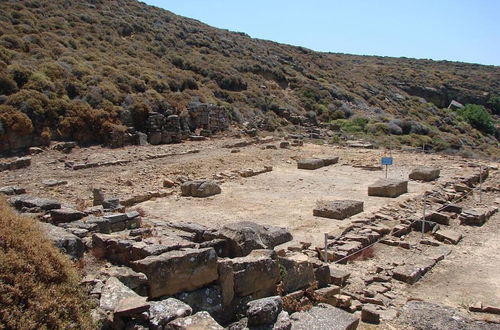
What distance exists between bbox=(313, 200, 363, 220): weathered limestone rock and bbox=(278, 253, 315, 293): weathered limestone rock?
216 inches

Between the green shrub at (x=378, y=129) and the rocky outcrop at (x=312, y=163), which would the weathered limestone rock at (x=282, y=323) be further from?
the green shrub at (x=378, y=129)

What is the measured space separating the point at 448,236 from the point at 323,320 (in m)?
6.78

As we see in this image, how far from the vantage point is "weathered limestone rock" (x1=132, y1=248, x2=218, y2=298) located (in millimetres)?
6270

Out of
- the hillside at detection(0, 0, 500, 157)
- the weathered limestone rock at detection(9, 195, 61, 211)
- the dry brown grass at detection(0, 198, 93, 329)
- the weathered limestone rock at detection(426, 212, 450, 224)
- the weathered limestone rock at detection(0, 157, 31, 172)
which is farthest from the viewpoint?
the hillside at detection(0, 0, 500, 157)

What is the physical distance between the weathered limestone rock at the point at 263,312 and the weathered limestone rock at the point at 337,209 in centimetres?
742

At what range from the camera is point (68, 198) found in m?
13.9

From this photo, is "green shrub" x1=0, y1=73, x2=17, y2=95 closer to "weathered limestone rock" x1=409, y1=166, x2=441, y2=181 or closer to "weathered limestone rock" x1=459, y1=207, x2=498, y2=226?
"weathered limestone rock" x1=409, y1=166, x2=441, y2=181

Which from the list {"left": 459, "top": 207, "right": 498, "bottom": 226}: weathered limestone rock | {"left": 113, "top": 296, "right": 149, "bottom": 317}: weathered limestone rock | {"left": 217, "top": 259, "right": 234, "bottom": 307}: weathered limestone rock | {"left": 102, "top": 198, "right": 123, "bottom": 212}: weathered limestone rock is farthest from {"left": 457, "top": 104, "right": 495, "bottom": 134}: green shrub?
{"left": 113, "top": 296, "right": 149, "bottom": 317}: weathered limestone rock

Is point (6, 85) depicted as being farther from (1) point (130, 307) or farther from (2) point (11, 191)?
(1) point (130, 307)

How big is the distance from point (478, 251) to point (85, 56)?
2489 centimetres

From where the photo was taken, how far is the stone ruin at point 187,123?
81.6ft

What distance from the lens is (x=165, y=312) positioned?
551 cm

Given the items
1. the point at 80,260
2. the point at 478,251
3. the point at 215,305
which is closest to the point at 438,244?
the point at 478,251

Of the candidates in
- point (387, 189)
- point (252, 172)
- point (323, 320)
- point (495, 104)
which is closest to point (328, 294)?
point (323, 320)
